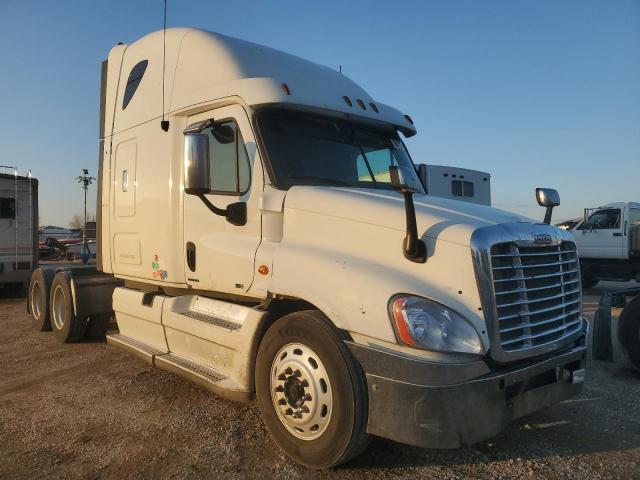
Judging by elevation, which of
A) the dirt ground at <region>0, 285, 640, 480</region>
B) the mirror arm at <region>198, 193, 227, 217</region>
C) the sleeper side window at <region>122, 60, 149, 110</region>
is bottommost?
the dirt ground at <region>0, 285, 640, 480</region>

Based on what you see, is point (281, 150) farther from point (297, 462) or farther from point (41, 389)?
point (41, 389)

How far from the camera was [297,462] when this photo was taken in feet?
12.2

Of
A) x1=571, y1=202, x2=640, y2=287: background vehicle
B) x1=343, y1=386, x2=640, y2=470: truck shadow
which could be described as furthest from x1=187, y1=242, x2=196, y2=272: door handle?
x1=571, y1=202, x2=640, y2=287: background vehicle

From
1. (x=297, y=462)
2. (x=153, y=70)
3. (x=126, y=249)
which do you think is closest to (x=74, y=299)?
(x=126, y=249)

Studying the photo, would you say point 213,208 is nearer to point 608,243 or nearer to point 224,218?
point 224,218

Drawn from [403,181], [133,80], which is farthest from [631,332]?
[133,80]

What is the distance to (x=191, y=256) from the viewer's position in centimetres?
493

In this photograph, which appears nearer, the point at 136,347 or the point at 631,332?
the point at 136,347

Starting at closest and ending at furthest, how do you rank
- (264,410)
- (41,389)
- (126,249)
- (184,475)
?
(184,475) → (264,410) → (41,389) → (126,249)

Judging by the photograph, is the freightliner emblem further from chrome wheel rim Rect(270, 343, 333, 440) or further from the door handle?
the door handle

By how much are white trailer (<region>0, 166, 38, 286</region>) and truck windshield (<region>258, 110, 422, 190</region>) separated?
10310 mm

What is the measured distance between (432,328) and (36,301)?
7.87 m

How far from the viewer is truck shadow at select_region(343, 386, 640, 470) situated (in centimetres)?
377

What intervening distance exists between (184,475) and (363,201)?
89.3 inches
